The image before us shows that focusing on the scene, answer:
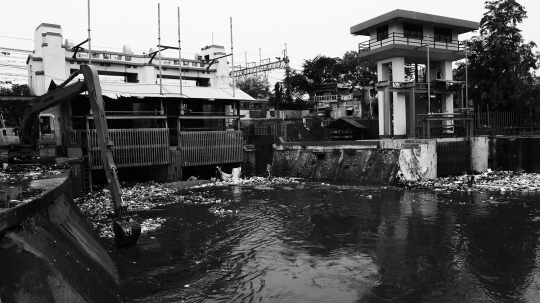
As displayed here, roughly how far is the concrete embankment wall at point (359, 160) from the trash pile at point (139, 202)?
8.52 meters

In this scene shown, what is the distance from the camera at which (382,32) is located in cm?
2802

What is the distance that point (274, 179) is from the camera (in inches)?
972

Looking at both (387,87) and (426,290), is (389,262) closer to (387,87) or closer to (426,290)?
(426,290)

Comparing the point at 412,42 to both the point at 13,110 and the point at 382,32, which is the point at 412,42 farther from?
the point at 13,110

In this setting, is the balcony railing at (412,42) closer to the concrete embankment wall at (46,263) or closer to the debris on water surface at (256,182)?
the debris on water surface at (256,182)

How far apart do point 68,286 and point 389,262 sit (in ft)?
21.9

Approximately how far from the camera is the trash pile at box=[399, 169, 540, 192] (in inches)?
738

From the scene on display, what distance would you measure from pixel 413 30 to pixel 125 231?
82.0ft

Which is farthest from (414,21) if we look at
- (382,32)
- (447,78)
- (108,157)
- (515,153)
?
(108,157)

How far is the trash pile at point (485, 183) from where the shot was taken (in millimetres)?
18734

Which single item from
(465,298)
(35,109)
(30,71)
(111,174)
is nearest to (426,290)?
(465,298)

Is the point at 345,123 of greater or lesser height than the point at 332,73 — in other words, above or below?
below

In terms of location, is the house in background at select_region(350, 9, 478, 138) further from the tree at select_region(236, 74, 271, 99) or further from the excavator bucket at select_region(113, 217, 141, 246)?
the tree at select_region(236, 74, 271, 99)

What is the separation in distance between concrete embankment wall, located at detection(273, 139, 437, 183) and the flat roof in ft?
30.1
